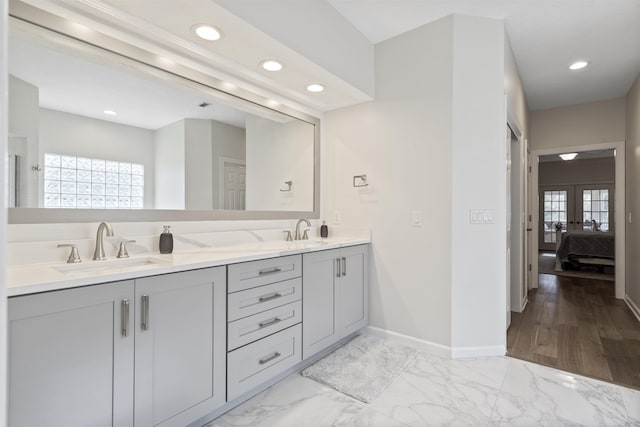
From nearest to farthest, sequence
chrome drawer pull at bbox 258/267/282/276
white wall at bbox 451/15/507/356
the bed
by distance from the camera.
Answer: chrome drawer pull at bbox 258/267/282/276 → white wall at bbox 451/15/507/356 → the bed

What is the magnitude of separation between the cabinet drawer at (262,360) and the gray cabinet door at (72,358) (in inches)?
20.3

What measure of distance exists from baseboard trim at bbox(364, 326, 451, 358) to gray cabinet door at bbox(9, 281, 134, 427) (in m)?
2.00

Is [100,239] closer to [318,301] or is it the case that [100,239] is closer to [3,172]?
[3,172]

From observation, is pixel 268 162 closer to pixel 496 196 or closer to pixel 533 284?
pixel 496 196

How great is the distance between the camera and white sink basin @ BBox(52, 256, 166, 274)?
147 cm

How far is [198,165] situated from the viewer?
2186 millimetres

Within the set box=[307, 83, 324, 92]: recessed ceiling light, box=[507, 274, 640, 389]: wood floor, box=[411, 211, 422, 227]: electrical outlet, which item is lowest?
box=[507, 274, 640, 389]: wood floor

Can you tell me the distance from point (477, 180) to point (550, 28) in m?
1.48

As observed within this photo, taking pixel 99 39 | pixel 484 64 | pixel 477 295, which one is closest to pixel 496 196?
pixel 477 295

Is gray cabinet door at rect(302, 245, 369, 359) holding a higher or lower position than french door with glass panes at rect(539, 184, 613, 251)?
lower

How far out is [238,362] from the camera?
1737mm

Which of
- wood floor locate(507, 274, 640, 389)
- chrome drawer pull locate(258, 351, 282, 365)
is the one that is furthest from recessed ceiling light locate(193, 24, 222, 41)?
wood floor locate(507, 274, 640, 389)

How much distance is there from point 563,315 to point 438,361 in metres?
1.97

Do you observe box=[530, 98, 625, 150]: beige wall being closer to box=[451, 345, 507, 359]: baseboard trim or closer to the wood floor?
the wood floor
